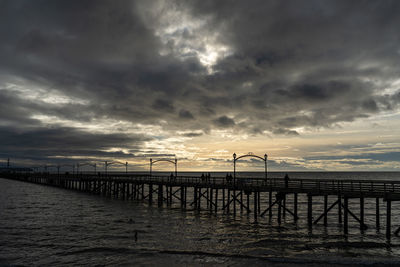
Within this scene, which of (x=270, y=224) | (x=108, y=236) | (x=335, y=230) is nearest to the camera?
(x=108, y=236)

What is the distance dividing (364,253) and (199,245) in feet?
37.9

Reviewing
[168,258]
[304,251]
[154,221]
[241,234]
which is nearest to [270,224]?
[241,234]

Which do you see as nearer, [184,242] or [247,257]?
[247,257]

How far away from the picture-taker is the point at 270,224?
31.5 meters

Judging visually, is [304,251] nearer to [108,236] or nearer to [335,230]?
[335,230]

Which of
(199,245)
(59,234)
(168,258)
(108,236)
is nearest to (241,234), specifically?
(199,245)

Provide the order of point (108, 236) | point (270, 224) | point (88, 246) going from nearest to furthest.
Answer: point (88, 246), point (108, 236), point (270, 224)

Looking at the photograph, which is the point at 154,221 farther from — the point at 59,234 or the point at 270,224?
the point at 270,224

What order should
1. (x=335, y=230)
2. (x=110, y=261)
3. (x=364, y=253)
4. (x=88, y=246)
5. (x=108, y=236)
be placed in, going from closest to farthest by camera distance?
1. (x=110, y=261)
2. (x=364, y=253)
3. (x=88, y=246)
4. (x=108, y=236)
5. (x=335, y=230)

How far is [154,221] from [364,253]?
20348mm

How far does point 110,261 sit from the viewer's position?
63.0 ft

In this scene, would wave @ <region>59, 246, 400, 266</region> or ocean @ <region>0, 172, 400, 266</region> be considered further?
ocean @ <region>0, 172, 400, 266</region>

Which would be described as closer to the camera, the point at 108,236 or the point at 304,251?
the point at 304,251

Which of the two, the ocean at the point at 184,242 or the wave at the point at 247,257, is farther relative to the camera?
the ocean at the point at 184,242
